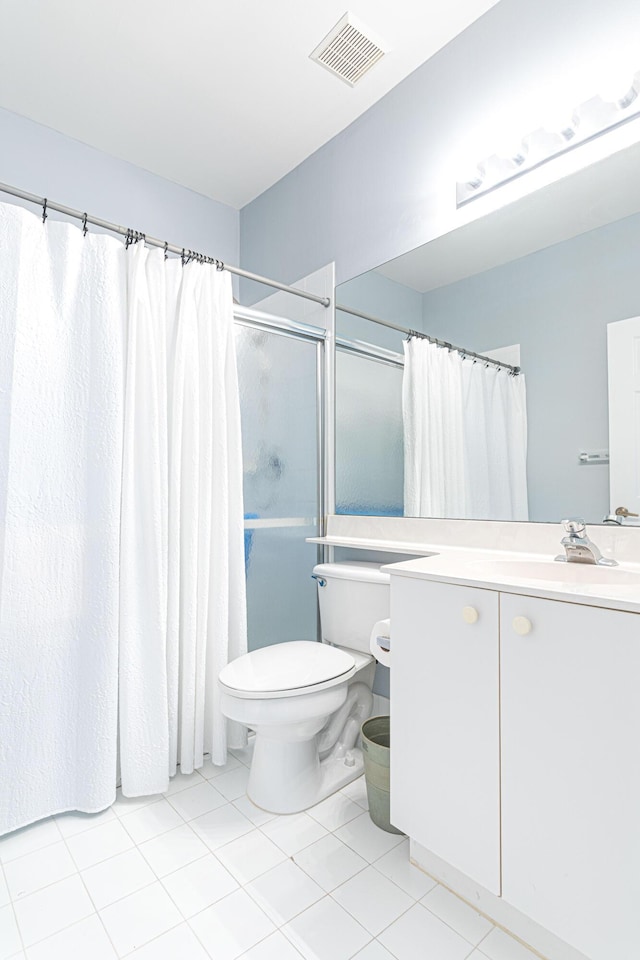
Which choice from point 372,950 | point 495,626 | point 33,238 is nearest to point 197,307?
point 33,238

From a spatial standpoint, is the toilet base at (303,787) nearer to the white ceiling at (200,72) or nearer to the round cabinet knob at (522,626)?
the round cabinet knob at (522,626)

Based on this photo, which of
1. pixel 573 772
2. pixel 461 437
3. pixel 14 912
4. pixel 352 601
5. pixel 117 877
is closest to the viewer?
pixel 573 772

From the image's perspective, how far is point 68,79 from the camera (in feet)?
6.36

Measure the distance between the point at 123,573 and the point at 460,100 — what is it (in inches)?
75.5

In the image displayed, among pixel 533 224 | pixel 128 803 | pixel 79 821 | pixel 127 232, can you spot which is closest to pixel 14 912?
pixel 79 821

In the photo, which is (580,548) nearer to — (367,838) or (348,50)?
(367,838)

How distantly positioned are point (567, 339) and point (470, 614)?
0.88 m

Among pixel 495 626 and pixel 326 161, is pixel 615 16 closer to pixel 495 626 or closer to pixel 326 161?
pixel 326 161

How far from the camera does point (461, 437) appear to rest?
5.74 ft

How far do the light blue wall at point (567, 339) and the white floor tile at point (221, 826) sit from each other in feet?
4.04

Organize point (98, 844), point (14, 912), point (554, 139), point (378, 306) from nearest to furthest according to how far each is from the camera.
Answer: point (14, 912) → point (98, 844) → point (554, 139) → point (378, 306)

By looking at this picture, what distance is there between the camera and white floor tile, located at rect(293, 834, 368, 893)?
50.2 inches

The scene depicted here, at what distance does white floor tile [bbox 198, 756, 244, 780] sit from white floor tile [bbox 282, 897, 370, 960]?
650mm

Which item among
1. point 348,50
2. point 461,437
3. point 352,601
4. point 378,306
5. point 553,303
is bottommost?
point 352,601
